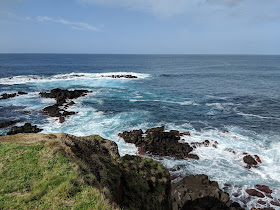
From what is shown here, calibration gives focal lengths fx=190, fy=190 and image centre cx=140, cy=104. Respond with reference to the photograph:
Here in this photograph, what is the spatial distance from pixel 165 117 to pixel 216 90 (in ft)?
113

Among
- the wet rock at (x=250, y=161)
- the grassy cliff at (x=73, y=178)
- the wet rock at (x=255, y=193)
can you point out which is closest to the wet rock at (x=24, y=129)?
the grassy cliff at (x=73, y=178)

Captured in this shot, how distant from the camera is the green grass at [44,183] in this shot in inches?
314

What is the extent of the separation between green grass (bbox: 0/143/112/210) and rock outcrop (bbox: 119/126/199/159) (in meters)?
20.0

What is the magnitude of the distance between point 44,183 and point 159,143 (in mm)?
22742

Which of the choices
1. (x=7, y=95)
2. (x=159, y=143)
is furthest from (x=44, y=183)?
(x=7, y=95)

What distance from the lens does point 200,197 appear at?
1933 centimetres

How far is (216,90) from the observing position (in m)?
67.9

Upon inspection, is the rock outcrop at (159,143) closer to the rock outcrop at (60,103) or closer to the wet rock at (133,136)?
the wet rock at (133,136)

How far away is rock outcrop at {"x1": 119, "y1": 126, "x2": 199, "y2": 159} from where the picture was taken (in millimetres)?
28786

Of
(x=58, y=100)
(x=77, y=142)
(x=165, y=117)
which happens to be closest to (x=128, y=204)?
(x=77, y=142)

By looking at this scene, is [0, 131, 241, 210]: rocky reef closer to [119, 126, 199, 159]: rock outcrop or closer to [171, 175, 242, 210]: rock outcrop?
[171, 175, 242, 210]: rock outcrop

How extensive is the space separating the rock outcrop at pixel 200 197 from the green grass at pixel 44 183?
12516 millimetres

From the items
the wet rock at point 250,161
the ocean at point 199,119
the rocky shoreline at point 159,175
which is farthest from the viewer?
the wet rock at point 250,161

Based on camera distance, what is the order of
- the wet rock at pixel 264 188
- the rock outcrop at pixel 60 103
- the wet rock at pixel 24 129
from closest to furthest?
the wet rock at pixel 264 188
the wet rock at pixel 24 129
the rock outcrop at pixel 60 103
